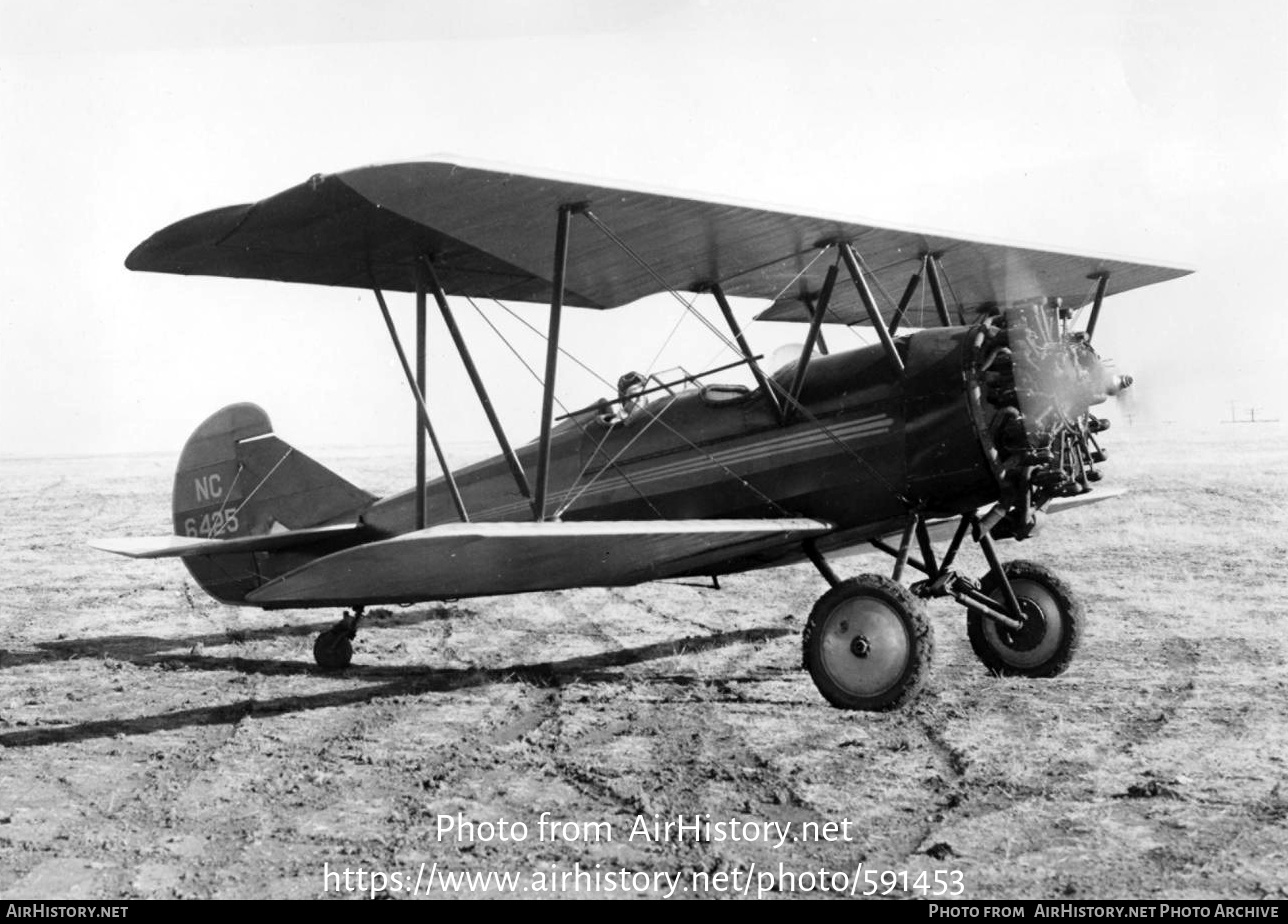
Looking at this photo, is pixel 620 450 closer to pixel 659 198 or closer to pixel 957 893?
pixel 659 198

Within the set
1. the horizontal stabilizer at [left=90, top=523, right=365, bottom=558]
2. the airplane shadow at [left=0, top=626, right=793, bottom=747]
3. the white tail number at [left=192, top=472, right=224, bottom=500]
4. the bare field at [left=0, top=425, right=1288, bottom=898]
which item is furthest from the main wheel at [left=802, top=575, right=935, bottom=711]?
the white tail number at [left=192, top=472, right=224, bottom=500]

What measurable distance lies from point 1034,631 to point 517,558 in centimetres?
345

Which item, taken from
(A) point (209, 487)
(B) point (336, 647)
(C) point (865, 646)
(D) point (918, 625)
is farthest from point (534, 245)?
(A) point (209, 487)

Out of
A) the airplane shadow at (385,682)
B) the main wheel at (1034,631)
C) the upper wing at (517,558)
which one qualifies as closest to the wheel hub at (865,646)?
the upper wing at (517,558)

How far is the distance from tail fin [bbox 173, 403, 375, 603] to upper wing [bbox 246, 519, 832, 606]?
9.00 ft

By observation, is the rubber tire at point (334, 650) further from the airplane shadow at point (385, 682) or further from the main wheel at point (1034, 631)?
the main wheel at point (1034, 631)

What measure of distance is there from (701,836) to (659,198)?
3434 millimetres

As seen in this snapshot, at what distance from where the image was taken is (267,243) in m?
6.51

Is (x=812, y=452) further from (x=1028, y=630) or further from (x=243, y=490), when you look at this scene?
(x=243, y=490)

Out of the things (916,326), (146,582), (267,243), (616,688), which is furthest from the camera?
(146,582)

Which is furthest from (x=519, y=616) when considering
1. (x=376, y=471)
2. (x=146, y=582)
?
(x=376, y=471)

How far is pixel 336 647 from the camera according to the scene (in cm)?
821

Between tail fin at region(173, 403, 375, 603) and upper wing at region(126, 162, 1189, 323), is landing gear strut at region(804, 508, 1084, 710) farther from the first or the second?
tail fin at region(173, 403, 375, 603)

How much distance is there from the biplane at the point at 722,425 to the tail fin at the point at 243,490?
911 mm
